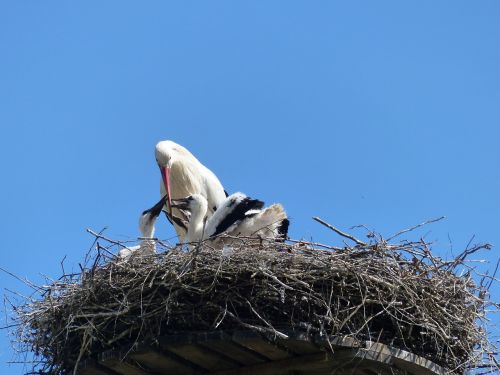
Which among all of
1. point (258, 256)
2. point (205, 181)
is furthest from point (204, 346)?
point (205, 181)

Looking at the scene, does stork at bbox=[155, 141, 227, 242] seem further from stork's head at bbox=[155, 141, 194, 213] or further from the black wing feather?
the black wing feather

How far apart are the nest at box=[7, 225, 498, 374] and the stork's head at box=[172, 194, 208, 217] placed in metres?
2.15

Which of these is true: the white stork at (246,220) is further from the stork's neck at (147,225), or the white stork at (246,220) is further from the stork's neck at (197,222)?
the stork's neck at (147,225)

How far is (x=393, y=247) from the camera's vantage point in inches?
266

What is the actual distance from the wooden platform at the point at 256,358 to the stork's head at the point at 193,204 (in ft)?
8.51

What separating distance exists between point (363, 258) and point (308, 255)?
→ 1.00 ft

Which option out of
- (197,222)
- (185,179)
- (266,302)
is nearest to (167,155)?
(185,179)

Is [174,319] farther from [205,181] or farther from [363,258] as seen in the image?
[205,181]

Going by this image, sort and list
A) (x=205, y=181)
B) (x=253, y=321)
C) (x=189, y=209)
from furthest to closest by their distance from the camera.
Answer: (x=205, y=181) → (x=189, y=209) → (x=253, y=321)

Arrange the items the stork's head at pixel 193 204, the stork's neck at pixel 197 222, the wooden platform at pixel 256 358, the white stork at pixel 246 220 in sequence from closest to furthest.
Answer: the wooden platform at pixel 256 358 < the white stork at pixel 246 220 < the stork's neck at pixel 197 222 < the stork's head at pixel 193 204

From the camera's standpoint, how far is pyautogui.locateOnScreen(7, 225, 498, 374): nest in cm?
→ 616

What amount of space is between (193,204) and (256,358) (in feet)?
9.47

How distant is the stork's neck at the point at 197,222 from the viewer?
340 inches

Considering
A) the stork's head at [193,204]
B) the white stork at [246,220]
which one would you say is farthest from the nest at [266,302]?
the stork's head at [193,204]
